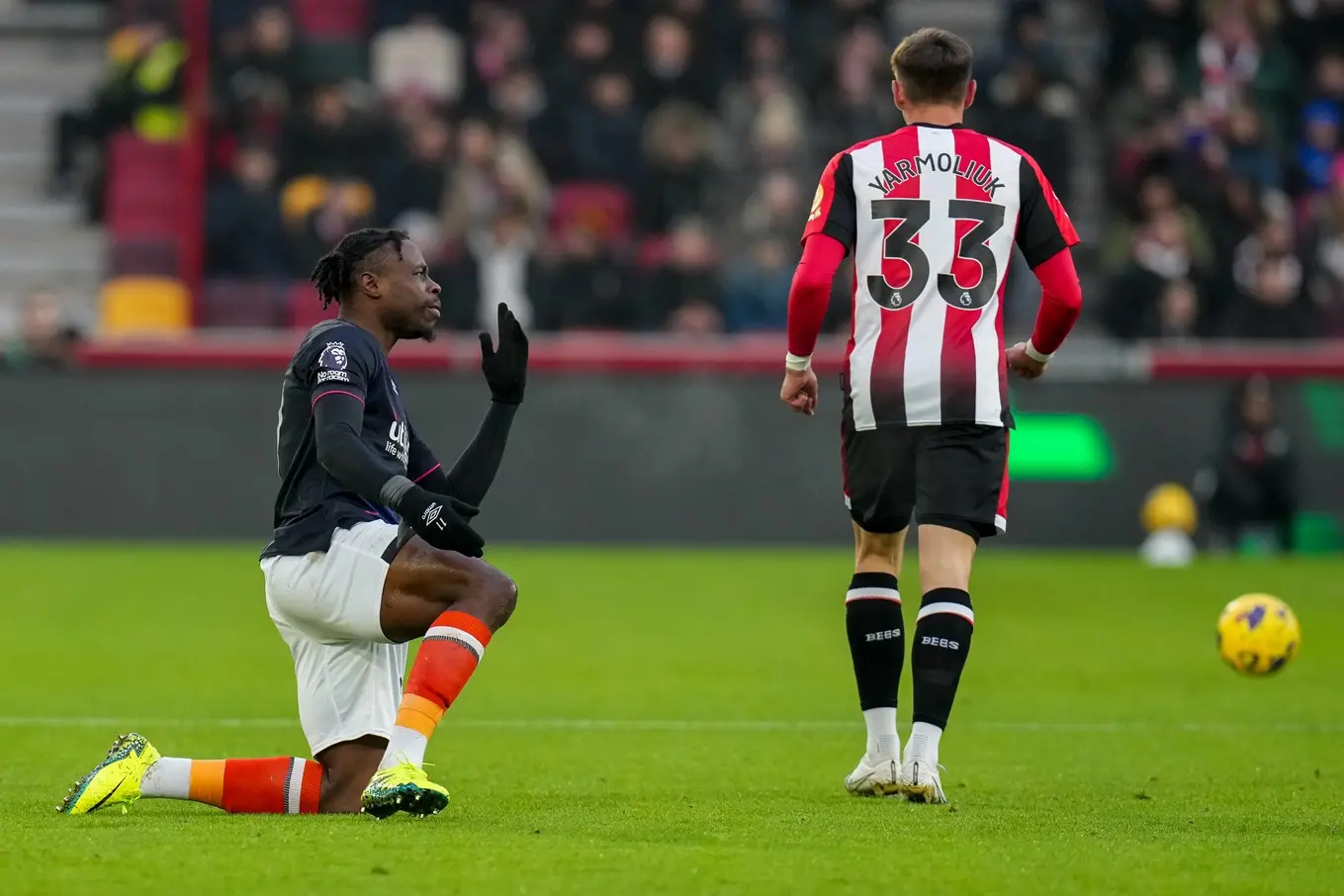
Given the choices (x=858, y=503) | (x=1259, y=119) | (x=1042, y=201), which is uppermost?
(x=1259, y=119)

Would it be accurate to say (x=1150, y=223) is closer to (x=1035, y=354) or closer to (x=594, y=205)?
(x=594, y=205)

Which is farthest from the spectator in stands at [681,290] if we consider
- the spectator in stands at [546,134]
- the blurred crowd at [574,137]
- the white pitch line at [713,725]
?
the white pitch line at [713,725]

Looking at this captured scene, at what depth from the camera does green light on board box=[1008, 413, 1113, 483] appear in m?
16.5

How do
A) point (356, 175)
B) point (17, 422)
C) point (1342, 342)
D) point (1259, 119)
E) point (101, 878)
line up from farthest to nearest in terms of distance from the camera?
point (1259, 119) → point (356, 175) → point (1342, 342) → point (17, 422) → point (101, 878)

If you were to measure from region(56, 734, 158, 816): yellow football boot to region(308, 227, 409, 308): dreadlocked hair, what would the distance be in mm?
1335

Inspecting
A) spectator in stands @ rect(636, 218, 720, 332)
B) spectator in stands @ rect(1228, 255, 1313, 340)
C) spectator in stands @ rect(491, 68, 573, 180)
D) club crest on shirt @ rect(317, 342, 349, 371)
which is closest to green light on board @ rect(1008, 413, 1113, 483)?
spectator in stands @ rect(1228, 255, 1313, 340)

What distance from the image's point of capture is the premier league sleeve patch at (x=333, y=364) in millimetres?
5738

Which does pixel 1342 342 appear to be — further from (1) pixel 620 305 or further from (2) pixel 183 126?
(2) pixel 183 126

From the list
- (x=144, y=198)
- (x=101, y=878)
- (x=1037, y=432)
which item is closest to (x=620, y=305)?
(x=1037, y=432)

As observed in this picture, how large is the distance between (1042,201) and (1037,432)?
1007cm

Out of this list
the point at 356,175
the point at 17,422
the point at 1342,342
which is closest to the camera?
the point at 17,422

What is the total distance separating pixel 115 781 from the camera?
19.4 feet

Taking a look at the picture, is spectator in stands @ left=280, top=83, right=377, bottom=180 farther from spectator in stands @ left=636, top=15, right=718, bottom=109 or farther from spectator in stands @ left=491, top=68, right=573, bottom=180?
spectator in stands @ left=636, top=15, right=718, bottom=109

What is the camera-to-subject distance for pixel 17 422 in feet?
53.7
